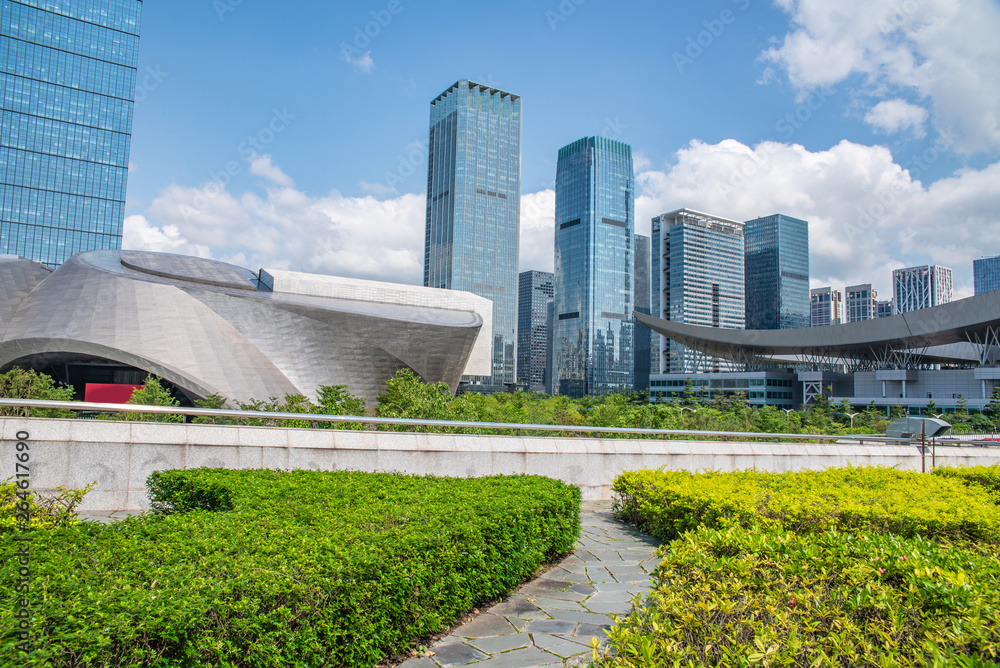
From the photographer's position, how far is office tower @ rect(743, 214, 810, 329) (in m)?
158

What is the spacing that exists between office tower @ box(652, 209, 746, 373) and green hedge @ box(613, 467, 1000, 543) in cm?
14049

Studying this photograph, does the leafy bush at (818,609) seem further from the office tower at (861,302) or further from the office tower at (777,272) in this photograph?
the office tower at (861,302)

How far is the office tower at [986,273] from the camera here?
186 m

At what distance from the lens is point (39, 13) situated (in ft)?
279

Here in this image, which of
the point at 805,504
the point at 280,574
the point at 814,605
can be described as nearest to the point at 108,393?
the point at 280,574

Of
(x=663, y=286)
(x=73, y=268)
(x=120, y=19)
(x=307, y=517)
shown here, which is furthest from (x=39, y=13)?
(x=663, y=286)

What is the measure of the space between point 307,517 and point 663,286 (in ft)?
497

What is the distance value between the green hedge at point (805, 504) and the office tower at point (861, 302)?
711 ft

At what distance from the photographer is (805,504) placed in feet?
20.5

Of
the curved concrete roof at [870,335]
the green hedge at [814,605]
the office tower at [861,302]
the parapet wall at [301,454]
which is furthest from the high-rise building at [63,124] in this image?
the office tower at [861,302]

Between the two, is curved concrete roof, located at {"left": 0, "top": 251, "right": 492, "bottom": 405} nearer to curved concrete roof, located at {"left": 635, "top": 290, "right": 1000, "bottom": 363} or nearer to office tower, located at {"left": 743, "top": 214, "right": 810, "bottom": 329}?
curved concrete roof, located at {"left": 635, "top": 290, "right": 1000, "bottom": 363}

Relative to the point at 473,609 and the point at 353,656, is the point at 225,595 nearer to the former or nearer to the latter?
the point at 353,656

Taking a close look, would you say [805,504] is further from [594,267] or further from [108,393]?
[594,267]

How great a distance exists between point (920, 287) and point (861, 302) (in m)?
17.7
